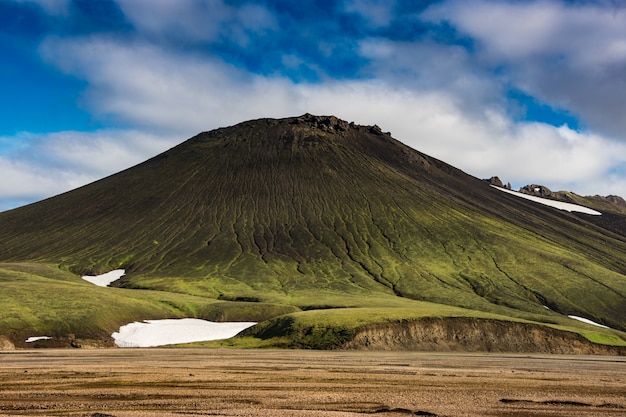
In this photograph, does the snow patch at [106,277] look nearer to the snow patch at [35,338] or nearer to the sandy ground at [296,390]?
the snow patch at [35,338]

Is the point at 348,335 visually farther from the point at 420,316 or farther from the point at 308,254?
the point at 308,254

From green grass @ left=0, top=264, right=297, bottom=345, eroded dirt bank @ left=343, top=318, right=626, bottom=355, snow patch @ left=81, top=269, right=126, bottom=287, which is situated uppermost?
snow patch @ left=81, top=269, right=126, bottom=287

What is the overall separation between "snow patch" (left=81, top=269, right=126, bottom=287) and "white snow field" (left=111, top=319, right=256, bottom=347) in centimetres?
6422

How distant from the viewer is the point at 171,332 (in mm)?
92938

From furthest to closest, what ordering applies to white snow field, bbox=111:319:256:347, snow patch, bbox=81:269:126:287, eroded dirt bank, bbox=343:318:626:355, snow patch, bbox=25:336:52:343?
snow patch, bbox=81:269:126:287 → white snow field, bbox=111:319:256:347 → eroded dirt bank, bbox=343:318:626:355 → snow patch, bbox=25:336:52:343

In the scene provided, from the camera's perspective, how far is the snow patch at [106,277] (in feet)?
526

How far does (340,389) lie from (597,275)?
6089 inches

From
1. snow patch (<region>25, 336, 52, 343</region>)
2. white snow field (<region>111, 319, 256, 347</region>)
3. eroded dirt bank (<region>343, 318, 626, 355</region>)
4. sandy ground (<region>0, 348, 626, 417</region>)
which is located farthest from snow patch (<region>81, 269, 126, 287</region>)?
sandy ground (<region>0, 348, 626, 417</region>)

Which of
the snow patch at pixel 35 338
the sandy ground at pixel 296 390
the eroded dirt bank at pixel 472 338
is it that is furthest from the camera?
the eroded dirt bank at pixel 472 338

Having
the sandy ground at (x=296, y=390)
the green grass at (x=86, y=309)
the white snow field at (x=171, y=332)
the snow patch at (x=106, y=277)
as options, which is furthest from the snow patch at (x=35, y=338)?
the snow patch at (x=106, y=277)

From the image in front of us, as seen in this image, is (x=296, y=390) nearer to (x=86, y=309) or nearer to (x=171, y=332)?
(x=171, y=332)

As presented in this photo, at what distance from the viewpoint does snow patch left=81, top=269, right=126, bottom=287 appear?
160 metres

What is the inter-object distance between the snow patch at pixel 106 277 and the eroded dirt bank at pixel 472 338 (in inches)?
3767

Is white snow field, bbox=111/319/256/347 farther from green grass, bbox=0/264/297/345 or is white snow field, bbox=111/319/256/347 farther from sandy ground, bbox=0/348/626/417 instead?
sandy ground, bbox=0/348/626/417
